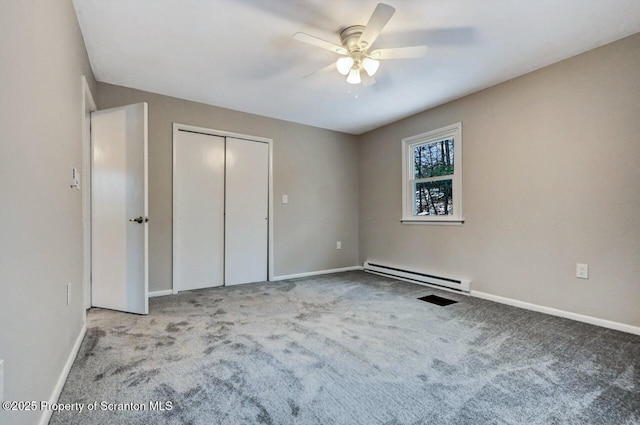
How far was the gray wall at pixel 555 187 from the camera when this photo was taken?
233 cm

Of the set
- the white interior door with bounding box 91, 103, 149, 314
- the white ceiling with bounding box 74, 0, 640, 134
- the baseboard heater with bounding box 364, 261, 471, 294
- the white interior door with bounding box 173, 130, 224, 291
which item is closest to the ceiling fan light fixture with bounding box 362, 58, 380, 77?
the white ceiling with bounding box 74, 0, 640, 134

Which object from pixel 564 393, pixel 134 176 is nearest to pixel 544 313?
pixel 564 393

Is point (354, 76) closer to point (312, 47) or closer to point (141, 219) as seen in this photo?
point (312, 47)

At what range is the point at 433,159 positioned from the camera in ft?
13.0

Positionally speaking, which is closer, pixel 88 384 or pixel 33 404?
pixel 33 404

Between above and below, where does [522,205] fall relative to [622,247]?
above

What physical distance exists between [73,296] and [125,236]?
0.91 m

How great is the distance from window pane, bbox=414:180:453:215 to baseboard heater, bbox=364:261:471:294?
83cm

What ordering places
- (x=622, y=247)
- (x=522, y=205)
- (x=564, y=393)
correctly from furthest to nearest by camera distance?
(x=522, y=205) → (x=622, y=247) → (x=564, y=393)

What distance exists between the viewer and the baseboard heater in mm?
3439

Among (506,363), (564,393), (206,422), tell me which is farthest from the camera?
(506,363)

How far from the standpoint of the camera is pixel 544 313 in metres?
2.73

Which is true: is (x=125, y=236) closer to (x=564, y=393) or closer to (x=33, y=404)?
(x=33, y=404)

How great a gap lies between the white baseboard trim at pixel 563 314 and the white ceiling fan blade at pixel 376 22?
278 centimetres
